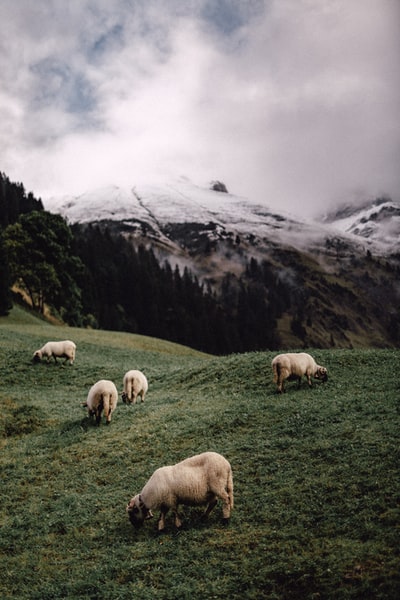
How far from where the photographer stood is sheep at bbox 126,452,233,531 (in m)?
11.7

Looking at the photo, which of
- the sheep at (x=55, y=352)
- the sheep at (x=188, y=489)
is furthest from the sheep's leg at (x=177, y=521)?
the sheep at (x=55, y=352)

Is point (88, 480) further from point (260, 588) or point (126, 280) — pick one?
point (126, 280)

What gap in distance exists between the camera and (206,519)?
11969 millimetres

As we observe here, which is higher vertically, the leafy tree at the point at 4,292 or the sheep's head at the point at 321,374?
the leafy tree at the point at 4,292

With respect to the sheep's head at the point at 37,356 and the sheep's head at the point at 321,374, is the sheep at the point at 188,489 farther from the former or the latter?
the sheep's head at the point at 37,356

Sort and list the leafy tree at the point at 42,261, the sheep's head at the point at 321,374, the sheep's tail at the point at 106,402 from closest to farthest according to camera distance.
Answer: the sheep's tail at the point at 106,402 → the sheep's head at the point at 321,374 → the leafy tree at the point at 42,261

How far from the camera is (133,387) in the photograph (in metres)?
25.2

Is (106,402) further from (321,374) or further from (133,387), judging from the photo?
(321,374)

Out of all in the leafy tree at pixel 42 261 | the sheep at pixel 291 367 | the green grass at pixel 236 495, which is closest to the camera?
the green grass at pixel 236 495

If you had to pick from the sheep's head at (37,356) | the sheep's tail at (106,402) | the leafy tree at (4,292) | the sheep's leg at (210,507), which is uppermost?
the leafy tree at (4,292)

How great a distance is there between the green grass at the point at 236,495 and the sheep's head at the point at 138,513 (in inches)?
12.5

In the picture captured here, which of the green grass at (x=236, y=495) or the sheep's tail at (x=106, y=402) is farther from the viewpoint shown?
the sheep's tail at (x=106, y=402)

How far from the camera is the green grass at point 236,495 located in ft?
31.0

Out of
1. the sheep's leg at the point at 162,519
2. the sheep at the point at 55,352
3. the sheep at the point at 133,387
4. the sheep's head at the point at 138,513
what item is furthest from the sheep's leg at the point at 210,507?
the sheep at the point at 55,352
